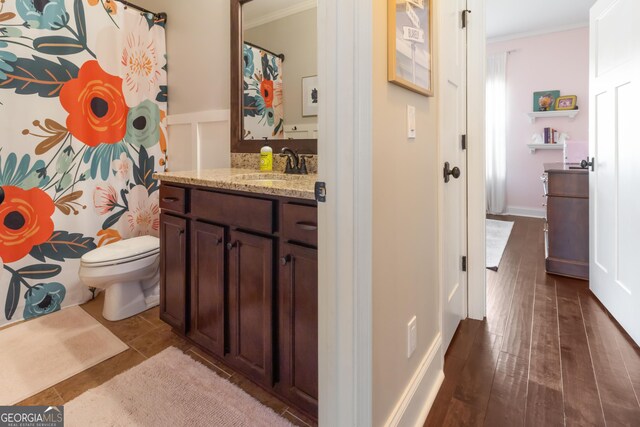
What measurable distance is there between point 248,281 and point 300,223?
0.40 meters

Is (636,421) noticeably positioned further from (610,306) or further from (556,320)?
(610,306)

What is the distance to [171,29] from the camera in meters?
2.77

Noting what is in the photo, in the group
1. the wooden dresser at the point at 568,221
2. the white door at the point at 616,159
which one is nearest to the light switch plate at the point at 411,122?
the white door at the point at 616,159

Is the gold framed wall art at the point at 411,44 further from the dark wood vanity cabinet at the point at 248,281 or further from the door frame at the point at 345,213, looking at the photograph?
the dark wood vanity cabinet at the point at 248,281

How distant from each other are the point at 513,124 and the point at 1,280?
6228 mm

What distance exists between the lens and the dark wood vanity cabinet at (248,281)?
128 cm

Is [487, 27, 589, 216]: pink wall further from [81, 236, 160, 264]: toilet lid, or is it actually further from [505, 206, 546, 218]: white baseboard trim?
[81, 236, 160, 264]: toilet lid

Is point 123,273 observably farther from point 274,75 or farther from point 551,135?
point 551,135

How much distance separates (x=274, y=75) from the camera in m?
2.22

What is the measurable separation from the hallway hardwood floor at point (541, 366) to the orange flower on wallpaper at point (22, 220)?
7.96 feet

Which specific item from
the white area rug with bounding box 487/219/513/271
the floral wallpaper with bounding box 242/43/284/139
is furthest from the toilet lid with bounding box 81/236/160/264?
the white area rug with bounding box 487/219/513/271

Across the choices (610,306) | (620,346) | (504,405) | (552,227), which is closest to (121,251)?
(504,405)

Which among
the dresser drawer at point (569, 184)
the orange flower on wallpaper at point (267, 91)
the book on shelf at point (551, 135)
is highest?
the book on shelf at point (551, 135)

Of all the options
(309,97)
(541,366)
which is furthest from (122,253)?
(541,366)
